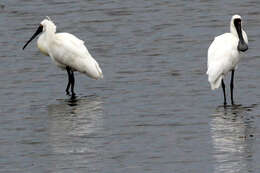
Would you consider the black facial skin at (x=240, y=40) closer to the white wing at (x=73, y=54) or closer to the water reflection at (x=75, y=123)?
the water reflection at (x=75, y=123)

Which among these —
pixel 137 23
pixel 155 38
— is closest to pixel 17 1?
pixel 137 23

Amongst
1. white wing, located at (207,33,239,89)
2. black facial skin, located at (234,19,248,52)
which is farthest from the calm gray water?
black facial skin, located at (234,19,248,52)

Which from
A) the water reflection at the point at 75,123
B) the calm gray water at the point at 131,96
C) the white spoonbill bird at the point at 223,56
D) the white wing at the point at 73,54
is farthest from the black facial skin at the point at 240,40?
the white wing at the point at 73,54

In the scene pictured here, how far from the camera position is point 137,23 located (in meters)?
23.9

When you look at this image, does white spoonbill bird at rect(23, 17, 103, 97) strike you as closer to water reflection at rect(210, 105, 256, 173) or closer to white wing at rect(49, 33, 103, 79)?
white wing at rect(49, 33, 103, 79)

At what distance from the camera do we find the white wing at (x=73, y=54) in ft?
60.0

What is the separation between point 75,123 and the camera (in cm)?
1505

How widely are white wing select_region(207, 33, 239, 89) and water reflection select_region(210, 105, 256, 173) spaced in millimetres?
727

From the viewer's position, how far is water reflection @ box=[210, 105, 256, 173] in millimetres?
12008

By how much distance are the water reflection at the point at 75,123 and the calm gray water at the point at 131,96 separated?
Answer: 0.06 ft

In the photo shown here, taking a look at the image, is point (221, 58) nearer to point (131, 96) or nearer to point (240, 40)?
point (240, 40)

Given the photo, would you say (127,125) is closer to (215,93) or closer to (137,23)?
(215,93)

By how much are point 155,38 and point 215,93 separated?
17.6 feet

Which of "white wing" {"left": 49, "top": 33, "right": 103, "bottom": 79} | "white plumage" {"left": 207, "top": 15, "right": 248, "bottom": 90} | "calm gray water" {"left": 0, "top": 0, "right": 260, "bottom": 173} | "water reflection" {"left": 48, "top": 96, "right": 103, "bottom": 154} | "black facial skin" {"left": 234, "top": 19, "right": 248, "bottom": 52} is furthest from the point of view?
"white wing" {"left": 49, "top": 33, "right": 103, "bottom": 79}
